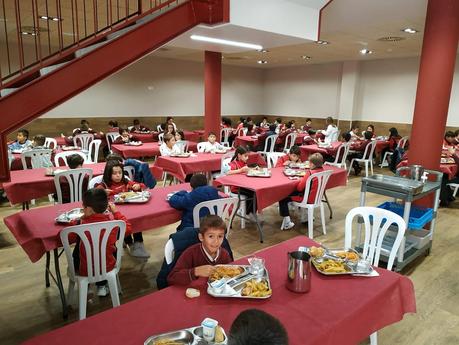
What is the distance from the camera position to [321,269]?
1956mm

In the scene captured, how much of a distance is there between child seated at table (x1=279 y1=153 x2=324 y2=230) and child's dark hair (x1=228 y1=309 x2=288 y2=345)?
10.7ft

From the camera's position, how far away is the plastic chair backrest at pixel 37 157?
219 inches

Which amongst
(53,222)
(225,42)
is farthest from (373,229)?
(225,42)

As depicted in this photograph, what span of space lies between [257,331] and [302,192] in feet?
11.2

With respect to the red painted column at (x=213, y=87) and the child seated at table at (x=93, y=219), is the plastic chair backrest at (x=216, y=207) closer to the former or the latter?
the child seated at table at (x=93, y=219)

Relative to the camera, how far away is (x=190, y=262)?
1.99m

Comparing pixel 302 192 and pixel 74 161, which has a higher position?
pixel 74 161

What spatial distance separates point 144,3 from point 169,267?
4550mm

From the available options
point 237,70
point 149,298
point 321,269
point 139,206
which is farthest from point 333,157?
point 237,70

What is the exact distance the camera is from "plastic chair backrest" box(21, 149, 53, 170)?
18.3 ft

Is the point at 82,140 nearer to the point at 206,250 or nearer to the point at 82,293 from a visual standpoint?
the point at 82,293

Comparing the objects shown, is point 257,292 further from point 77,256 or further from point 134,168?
point 134,168

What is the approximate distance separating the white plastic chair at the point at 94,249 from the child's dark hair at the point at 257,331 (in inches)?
63.4

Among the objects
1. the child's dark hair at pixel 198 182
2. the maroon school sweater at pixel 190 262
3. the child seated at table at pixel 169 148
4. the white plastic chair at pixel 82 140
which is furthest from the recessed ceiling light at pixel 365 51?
the maroon school sweater at pixel 190 262
